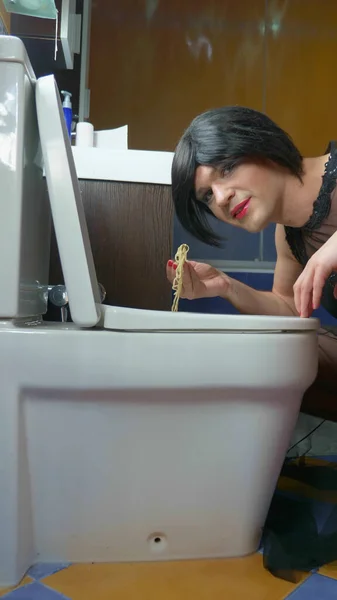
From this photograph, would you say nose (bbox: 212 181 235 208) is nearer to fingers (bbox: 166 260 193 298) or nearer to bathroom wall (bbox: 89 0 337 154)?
fingers (bbox: 166 260 193 298)

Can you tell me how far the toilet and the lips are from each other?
0.35m

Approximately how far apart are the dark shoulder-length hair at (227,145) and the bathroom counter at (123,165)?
8 cm

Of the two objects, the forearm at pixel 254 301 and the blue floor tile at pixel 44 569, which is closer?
the blue floor tile at pixel 44 569

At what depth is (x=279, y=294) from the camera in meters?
1.29

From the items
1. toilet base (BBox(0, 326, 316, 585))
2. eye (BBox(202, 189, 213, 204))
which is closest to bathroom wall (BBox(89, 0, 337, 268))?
eye (BBox(202, 189, 213, 204))

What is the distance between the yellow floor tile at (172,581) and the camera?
69cm

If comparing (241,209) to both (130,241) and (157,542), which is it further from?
(157,542)

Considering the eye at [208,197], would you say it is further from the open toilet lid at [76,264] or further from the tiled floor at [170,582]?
the tiled floor at [170,582]

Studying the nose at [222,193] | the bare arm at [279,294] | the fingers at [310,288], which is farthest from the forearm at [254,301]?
the fingers at [310,288]

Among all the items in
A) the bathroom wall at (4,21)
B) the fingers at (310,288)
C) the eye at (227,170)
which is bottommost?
the fingers at (310,288)

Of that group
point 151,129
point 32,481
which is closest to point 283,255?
point 32,481

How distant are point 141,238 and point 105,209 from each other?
0.33ft

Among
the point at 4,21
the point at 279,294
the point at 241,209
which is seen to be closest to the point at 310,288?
the point at 241,209

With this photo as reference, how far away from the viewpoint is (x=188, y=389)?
68 cm
